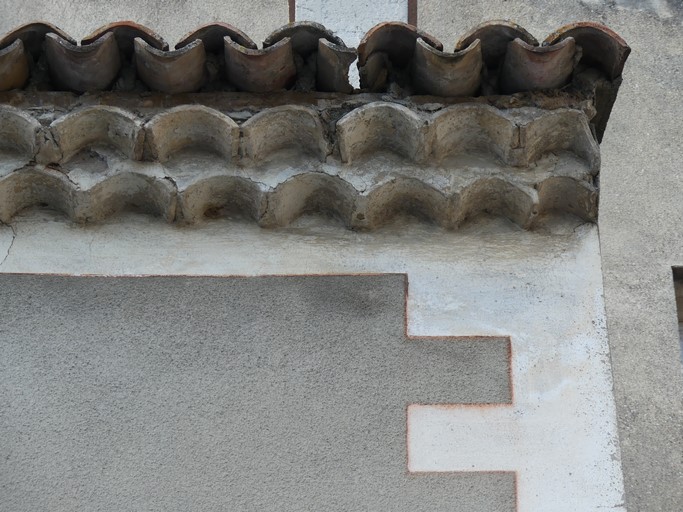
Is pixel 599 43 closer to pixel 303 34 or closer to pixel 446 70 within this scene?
pixel 446 70

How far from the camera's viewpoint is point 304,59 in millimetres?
3875

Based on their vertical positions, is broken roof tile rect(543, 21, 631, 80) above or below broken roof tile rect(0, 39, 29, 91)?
above

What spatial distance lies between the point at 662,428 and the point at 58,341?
2030 mm

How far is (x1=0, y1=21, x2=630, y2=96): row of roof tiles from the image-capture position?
3.73 metres

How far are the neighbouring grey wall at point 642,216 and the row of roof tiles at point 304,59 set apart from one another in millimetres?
1078

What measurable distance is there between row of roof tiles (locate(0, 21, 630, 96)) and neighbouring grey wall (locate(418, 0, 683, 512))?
1.08 m

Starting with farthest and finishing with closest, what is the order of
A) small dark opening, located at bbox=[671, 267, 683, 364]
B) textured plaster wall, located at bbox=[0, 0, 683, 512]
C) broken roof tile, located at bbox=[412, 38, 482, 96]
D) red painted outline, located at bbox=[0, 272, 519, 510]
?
small dark opening, located at bbox=[671, 267, 683, 364] → textured plaster wall, located at bbox=[0, 0, 683, 512] → broken roof tile, located at bbox=[412, 38, 482, 96] → red painted outline, located at bbox=[0, 272, 519, 510]

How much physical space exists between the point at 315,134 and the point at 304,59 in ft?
0.85

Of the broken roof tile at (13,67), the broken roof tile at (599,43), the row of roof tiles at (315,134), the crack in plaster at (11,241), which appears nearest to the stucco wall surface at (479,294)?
the crack in plaster at (11,241)

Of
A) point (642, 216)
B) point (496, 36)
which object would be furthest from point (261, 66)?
point (642, 216)

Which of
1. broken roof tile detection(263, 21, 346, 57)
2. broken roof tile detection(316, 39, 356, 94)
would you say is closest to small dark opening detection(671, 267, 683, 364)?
broken roof tile detection(316, 39, 356, 94)

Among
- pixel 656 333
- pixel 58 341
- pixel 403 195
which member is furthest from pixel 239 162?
pixel 656 333

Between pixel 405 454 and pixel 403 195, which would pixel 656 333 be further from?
pixel 405 454

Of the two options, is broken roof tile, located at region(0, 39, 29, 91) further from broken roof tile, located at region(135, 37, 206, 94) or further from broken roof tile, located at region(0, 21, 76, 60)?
broken roof tile, located at region(135, 37, 206, 94)
